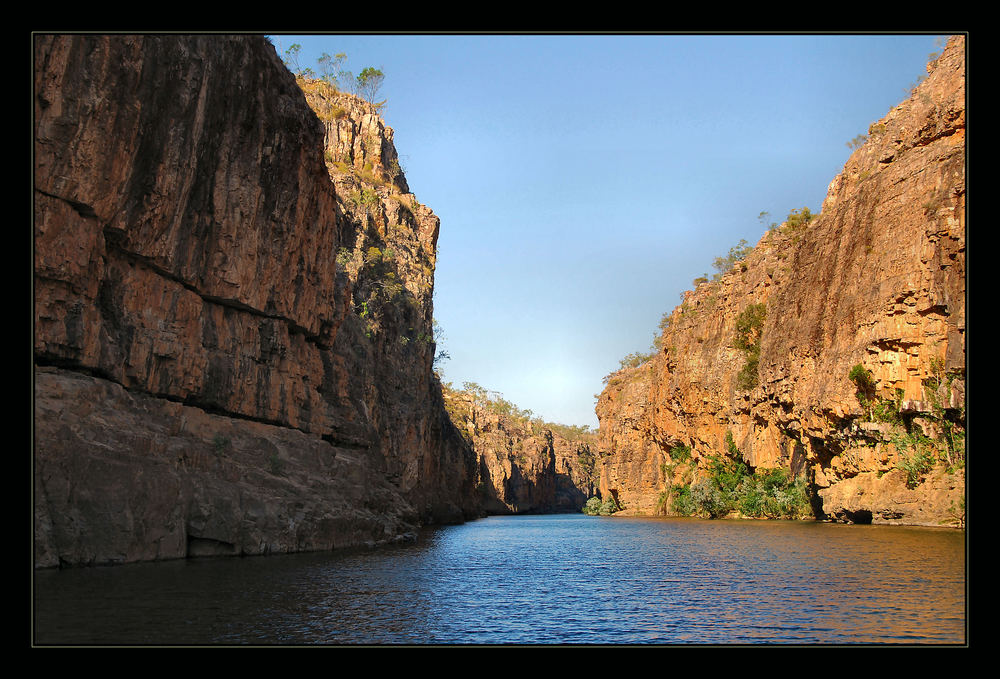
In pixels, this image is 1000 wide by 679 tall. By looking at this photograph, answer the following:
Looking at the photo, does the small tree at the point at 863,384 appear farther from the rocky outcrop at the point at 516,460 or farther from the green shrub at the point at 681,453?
the rocky outcrop at the point at 516,460

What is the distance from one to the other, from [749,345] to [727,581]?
4902 centimetres

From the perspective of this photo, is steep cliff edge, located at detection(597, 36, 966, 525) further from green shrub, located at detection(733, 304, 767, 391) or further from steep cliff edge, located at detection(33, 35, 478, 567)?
steep cliff edge, located at detection(33, 35, 478, 567)

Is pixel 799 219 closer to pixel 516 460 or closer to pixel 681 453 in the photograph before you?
pixel 681 453

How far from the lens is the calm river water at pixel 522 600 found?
1433 cm

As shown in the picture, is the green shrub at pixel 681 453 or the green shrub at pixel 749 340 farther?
the green shrub at pixel 681 453

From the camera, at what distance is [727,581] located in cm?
2253

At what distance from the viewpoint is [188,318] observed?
31234mm

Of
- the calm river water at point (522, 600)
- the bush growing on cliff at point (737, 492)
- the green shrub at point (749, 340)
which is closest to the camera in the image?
the calm river water at point (522, 600)

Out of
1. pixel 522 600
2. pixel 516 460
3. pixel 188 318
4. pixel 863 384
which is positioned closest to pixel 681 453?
pixel 863 384

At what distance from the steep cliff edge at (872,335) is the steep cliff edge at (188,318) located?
26.8 m

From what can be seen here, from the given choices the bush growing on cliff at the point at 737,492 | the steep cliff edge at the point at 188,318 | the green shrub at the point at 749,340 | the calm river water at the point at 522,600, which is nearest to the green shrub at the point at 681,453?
the bush growing on cliff at the point at 737,492

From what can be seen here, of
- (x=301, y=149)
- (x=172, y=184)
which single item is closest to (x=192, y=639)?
(x=172, y=184)

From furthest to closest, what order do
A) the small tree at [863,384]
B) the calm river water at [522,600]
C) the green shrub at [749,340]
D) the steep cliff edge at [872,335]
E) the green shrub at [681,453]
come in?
the green shrub at [681,453] < the green shrub at [749,340] < the small tree at [863,384] < the steep cliff edge at [872,335] < the calm river water at [522,600]

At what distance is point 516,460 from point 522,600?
430 feet
